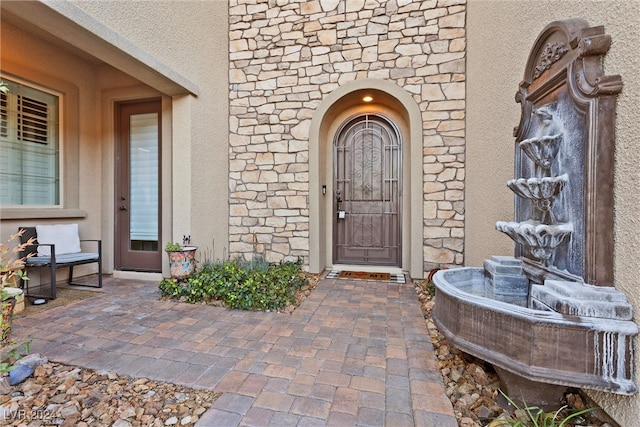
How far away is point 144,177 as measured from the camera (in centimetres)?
401

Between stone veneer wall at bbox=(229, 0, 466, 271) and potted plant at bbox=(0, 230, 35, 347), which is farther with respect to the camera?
stone veneer wall at bbox=(229, 0, 466, 271)

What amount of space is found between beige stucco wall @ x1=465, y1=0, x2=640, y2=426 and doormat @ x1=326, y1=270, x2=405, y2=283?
951 mm

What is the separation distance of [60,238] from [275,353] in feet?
10.3

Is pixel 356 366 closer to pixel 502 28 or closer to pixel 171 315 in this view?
pixel 171 315

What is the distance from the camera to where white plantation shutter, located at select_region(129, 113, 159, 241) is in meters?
3.97

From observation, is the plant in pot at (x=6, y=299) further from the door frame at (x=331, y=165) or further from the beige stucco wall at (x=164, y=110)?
the door frame at (x=331, y=165)

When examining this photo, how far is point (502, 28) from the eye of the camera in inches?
117

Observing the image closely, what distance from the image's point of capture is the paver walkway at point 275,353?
1.46 m

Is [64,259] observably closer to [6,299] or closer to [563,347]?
[6,299]

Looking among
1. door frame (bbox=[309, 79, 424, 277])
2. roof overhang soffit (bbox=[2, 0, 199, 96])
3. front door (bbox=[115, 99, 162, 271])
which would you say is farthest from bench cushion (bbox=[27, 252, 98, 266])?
door frame (bbox=[309, 79, 424, 277])

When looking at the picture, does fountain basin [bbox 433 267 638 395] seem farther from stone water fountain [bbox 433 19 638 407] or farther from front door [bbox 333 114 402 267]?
front door [bbox 333 114 402 267]

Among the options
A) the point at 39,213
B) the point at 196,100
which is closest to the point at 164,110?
the point at 196,100

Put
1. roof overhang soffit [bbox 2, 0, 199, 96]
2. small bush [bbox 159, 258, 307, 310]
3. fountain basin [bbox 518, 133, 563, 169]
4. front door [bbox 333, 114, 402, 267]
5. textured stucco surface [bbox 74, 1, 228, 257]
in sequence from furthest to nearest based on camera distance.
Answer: front door [bbox 333, 114, 402, 267]
textured stucco surface [bbox 74, 1, 228, 257]
small bush [bbox 159, 258, 307, 310]
roof overhang soffit [bbox 2, 0, 199, 96]
fountain basin [bbox 518, 133, 563, 169]

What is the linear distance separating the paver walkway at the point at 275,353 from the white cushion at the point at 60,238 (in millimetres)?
864
